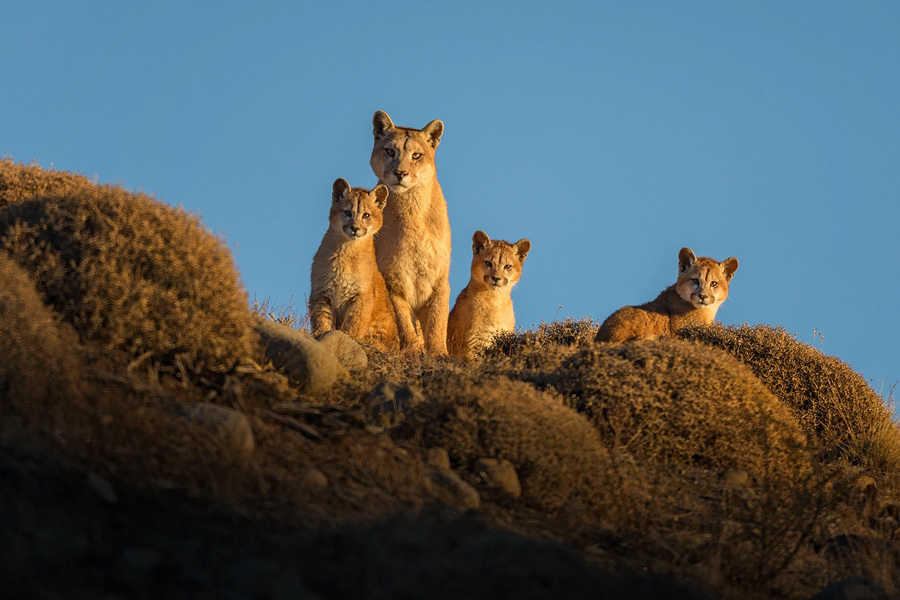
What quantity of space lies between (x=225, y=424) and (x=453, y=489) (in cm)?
168

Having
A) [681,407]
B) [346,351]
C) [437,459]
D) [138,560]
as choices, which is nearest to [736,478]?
[681,407]

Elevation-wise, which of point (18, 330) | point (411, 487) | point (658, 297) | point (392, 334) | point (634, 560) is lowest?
point (634, 560)

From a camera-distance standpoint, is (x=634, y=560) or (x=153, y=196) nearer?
(x=634, y=560)

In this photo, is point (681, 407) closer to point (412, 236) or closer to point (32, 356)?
point (412, 236)

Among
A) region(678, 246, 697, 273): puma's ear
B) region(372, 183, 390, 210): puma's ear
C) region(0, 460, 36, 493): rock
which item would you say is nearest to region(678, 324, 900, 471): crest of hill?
region(678, 246, 697, 273): puma's ear

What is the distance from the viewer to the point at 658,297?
14297 mm

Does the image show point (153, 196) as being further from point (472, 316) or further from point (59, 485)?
point (472, 316)

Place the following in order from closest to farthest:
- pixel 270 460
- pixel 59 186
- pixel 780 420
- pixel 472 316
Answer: pixel 270 460
pixel 780 420
pixel 59 186
pixel 472 316

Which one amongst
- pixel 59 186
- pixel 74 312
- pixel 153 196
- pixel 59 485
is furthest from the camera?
pixel 59 186

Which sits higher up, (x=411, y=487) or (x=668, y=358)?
(x=668, y=358)

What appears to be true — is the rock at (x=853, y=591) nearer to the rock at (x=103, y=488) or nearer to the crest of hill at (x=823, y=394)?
the rock at (x=103, y=488)

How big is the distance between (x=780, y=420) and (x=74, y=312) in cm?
712

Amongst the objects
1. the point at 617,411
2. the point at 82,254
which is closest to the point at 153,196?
the point at 82,254

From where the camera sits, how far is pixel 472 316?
1388 cm
